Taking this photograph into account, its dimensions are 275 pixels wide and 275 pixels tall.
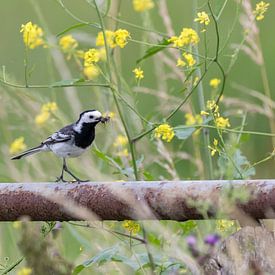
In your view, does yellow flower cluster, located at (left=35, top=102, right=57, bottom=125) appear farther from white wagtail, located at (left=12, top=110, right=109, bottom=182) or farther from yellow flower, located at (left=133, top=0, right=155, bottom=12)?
yellow flower, located at (left=133, top=0, right=155, bottom=12)

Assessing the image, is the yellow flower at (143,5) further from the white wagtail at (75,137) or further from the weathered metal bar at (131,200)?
the weathered metal bar at (131,200)

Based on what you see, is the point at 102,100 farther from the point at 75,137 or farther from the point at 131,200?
the point at 131,200

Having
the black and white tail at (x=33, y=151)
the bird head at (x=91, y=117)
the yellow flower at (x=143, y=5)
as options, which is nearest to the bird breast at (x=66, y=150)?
the bird head at (x=91, y=117)

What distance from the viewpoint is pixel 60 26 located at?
10.4 m

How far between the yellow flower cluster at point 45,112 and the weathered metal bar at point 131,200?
5.11 feet

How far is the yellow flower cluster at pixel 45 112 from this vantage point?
194 inches

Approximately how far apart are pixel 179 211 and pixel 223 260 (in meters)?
0.29

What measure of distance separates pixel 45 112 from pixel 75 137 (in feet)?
0.94

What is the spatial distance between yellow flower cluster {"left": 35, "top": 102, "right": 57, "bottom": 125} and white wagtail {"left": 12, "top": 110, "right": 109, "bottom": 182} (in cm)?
10

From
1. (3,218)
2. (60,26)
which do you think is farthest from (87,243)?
(60,26)

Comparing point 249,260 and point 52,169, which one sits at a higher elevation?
point 249,260

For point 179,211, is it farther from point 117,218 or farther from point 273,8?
point 273,8

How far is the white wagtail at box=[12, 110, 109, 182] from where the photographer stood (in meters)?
4.75

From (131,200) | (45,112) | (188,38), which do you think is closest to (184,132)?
(188,38)
